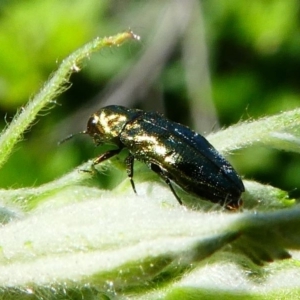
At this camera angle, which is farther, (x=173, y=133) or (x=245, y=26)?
(x=245, y=26)

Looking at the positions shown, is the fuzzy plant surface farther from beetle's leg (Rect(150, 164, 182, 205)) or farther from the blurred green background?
the blurred green background

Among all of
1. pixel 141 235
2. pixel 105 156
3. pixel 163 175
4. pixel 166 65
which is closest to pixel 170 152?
pixel 105 156

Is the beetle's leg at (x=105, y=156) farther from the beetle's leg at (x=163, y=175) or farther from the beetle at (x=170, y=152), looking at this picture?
the beetle's leg at (x=163, y=175)

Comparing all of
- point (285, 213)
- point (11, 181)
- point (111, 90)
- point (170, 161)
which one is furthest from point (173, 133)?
point (111, 90)

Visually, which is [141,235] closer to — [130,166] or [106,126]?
[130,166]

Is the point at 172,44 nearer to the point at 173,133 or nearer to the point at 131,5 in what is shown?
the point at 131,5

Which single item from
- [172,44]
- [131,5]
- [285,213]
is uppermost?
[131,5]

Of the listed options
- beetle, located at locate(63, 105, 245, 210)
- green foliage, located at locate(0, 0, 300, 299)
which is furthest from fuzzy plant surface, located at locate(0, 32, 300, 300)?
beetle, located at locate(63, 105, 245, 210)
